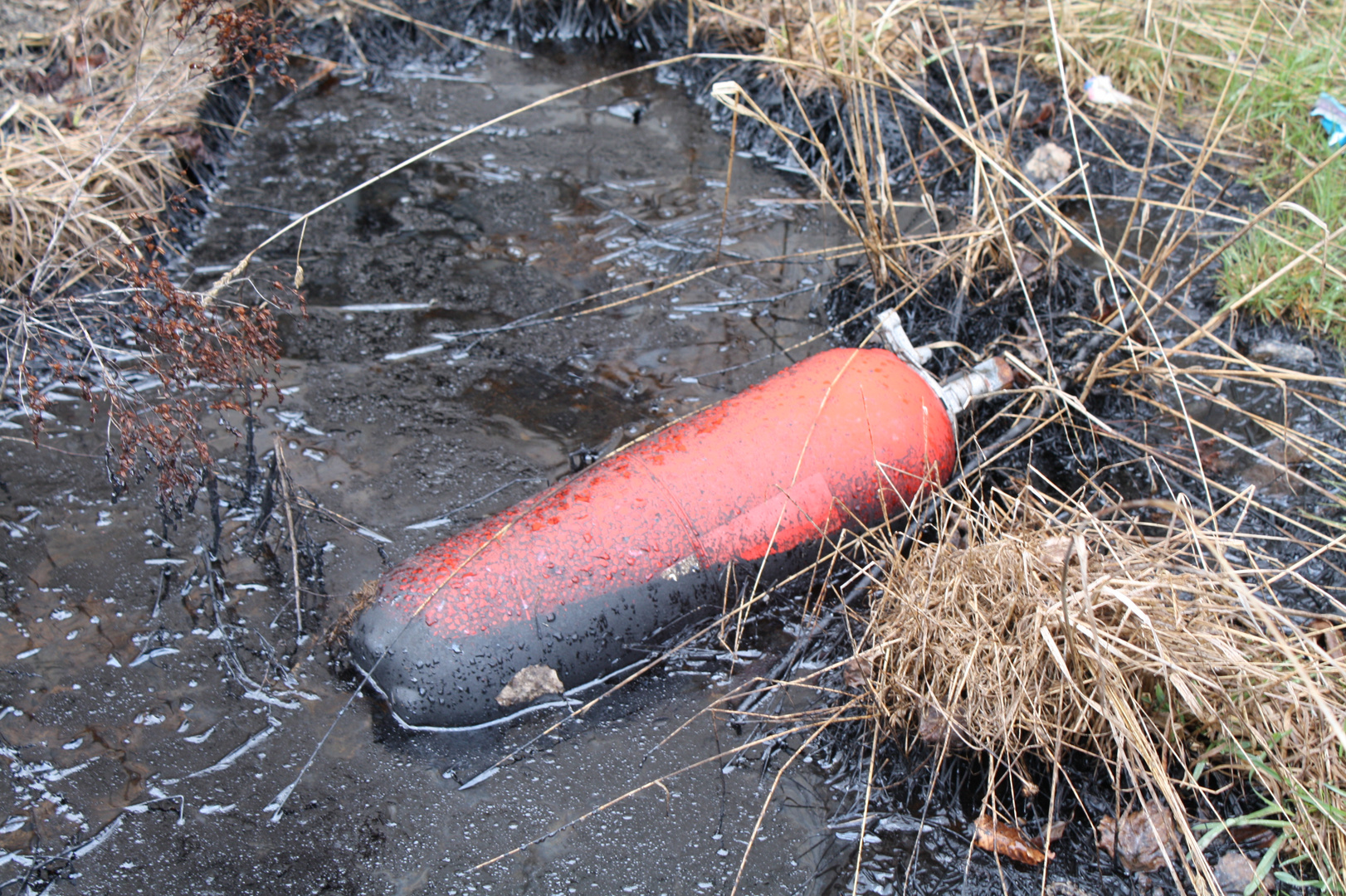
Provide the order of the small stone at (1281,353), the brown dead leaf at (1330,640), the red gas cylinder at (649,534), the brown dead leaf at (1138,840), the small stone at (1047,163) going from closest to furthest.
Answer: the brown dead leaf at (1138,840) → the red gas cylinder at (649,534) → the brown dead leaf at (1330,640) → the small stone at (1281,353) → the small stone at (1047,163)

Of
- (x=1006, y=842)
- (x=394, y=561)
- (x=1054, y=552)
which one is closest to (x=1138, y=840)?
(x=1006, y=842)

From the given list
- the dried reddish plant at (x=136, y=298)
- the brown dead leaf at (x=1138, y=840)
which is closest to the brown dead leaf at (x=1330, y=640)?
the brown dead leaf at (x=1138, y=840)

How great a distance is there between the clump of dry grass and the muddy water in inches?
16.7

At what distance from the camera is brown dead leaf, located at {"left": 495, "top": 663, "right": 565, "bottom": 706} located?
2.04m

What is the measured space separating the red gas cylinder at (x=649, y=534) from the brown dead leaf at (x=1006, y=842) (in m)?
0.74

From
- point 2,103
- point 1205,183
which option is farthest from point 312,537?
point 1205,183

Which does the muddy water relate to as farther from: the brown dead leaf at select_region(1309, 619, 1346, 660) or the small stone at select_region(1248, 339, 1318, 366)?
the small stone at select_region(1248, 339, 1318, 366)

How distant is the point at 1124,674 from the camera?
6.23ft

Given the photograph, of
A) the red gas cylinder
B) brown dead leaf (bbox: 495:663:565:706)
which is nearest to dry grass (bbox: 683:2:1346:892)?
the red gas cylinder

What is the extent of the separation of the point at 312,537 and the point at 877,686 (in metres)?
1.54

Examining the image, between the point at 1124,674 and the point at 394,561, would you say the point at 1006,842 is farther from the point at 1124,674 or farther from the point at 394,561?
the point at 394,561

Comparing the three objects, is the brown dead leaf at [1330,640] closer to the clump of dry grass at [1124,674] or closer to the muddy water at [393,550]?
the clump of dry grass at [1124,674]

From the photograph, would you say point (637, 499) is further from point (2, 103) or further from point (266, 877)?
point (2, 103)

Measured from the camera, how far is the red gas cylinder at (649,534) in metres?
1.98
